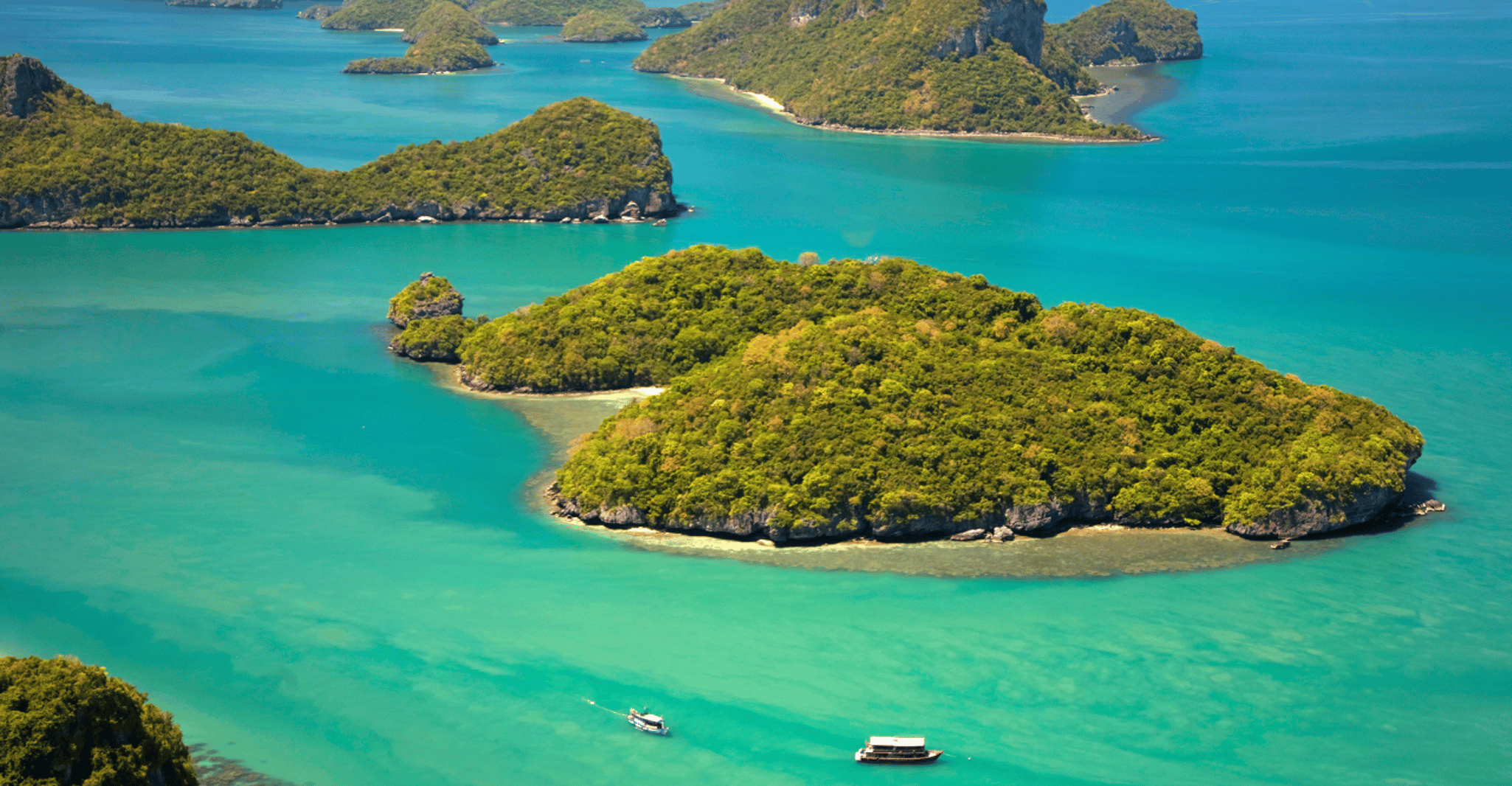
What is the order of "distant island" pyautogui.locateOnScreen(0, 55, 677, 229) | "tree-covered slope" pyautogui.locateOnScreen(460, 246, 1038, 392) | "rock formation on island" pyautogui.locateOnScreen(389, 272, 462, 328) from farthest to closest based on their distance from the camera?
"distant island" pyautogui.locateOnScreen(0, 55, 677, 229), "rock formation on island" pyautogui.locateOnScreen(389, 272, 462, 328), "tree-covered slope" pyautogui.locateOnScreen(460, 246, 1038, 392)

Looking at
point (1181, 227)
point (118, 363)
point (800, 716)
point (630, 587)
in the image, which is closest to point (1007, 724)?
point (800, 716)

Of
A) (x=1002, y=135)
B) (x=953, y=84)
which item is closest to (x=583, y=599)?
(x=1002, y=135)

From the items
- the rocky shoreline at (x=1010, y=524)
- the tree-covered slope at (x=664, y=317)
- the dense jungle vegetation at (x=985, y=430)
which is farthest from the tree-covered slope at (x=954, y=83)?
the rocky shoreline at (x=1010, y=524)

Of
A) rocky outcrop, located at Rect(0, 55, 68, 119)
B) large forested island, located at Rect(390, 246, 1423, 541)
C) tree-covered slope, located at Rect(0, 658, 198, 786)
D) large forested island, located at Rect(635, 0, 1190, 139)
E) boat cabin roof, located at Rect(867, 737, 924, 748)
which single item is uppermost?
large forested island, located at Rect(635, 0, 1190, 139)

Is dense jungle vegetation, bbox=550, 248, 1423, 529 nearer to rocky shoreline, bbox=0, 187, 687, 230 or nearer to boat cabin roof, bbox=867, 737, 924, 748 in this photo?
boat cabin roof, bbox=867, 737, 924, 748

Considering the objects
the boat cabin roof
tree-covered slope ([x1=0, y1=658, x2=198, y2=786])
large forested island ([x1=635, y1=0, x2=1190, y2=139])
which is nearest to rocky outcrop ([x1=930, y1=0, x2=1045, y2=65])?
large forested island ([x1=635, y1=0, x2=1190, y2=139])

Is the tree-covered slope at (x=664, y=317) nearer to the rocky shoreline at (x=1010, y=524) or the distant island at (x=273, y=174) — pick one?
the rocky shoreline at (x=1010, y=524)
